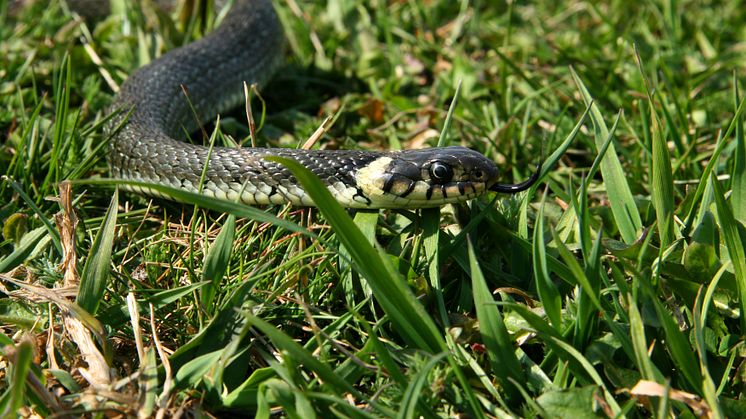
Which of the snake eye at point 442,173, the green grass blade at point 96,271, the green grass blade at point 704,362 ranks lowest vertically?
the green grass blade at point 704,362

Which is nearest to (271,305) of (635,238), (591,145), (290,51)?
(635,238)

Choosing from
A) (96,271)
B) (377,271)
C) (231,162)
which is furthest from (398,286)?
(231,162)

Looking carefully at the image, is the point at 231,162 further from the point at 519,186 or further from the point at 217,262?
the point at 519,186

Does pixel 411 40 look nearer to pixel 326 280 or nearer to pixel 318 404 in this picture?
pixel 326 280

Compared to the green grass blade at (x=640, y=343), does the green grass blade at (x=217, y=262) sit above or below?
above

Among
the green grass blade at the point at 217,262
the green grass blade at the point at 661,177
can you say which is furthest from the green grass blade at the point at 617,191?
the green grass blade at the point at 217,262

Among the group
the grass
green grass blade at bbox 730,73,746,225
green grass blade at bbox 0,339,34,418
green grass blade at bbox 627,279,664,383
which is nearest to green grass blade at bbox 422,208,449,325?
the grass

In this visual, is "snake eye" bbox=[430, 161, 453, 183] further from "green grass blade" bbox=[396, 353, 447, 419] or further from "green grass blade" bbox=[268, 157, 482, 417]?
"green grass blade" bbox=[396, 353, 447, 419]

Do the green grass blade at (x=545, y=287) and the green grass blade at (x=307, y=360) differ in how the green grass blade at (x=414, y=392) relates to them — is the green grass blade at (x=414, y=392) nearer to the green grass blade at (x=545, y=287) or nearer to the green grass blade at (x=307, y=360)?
the green grass blade at (x=307, y=360)
